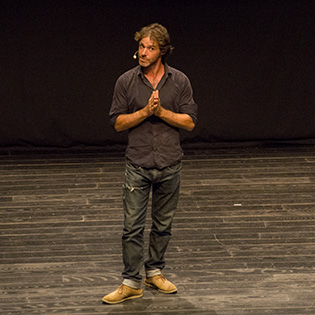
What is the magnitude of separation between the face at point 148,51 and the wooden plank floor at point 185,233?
53.0 inches

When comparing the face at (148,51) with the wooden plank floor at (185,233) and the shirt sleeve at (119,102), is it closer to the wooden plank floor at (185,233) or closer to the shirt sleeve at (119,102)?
the shirt sleeve at (119,102)

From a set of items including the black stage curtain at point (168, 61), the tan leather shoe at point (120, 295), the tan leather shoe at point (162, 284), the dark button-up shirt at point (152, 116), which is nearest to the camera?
the dark button-up shirt at point (152, 116)

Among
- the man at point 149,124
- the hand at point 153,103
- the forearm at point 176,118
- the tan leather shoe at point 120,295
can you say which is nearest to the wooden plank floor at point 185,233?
the tan leather shoe at point 120,295

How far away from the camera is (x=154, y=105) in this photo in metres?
3.86

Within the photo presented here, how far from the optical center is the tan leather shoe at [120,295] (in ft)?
13.8

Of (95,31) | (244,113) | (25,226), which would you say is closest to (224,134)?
(244,113)

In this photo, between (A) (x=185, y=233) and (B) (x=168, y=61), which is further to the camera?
(B) (x=168, y=61)

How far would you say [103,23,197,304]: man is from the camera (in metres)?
3.95

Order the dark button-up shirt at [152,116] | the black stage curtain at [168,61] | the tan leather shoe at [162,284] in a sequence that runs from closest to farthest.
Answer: the dark button-up shirt at [152,116]
the tan leather shoe at [162,284]
the black stage curtain at [168,61]

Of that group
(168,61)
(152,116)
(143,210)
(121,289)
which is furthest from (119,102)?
(168,61)

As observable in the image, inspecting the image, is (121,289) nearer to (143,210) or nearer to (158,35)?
(143,210)

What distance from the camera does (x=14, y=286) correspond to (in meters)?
4.39

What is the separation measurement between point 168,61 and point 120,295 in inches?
129

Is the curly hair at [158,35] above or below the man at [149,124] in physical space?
above
